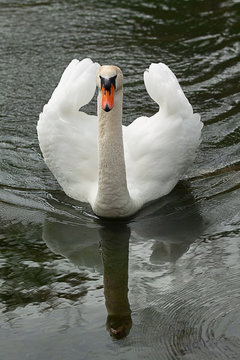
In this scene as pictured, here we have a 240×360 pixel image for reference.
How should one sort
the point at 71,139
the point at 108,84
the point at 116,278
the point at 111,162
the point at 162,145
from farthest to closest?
the point at 71,139
the point at 162,145
the point at 111,162
the point at 108,84
the point at 116,278

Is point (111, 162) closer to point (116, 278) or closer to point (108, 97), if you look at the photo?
point (108, 97)

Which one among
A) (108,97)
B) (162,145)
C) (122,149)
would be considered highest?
(108,97)

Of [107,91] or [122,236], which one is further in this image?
[122,236]

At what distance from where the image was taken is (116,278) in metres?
6.94

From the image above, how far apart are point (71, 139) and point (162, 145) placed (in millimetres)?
864

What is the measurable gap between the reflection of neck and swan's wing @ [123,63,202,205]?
1.37 feet

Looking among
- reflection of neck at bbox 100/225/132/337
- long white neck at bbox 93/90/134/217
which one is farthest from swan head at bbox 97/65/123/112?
reflection of neck at bbox 100/225/132/337

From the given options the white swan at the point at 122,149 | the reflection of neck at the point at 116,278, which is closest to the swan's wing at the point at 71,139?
the white swan at the point at 122,149

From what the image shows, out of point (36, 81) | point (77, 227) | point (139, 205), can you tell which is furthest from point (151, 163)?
point (36, 81)

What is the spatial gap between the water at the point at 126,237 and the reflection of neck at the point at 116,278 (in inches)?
0.5

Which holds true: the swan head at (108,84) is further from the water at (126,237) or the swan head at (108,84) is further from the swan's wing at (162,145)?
the water at (126,237)

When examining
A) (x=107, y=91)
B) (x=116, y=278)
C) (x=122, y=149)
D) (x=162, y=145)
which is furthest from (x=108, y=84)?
(x=116, y=278)

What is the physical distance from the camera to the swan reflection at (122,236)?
23.3 ft

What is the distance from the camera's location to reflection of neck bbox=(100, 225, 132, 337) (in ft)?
20.2
